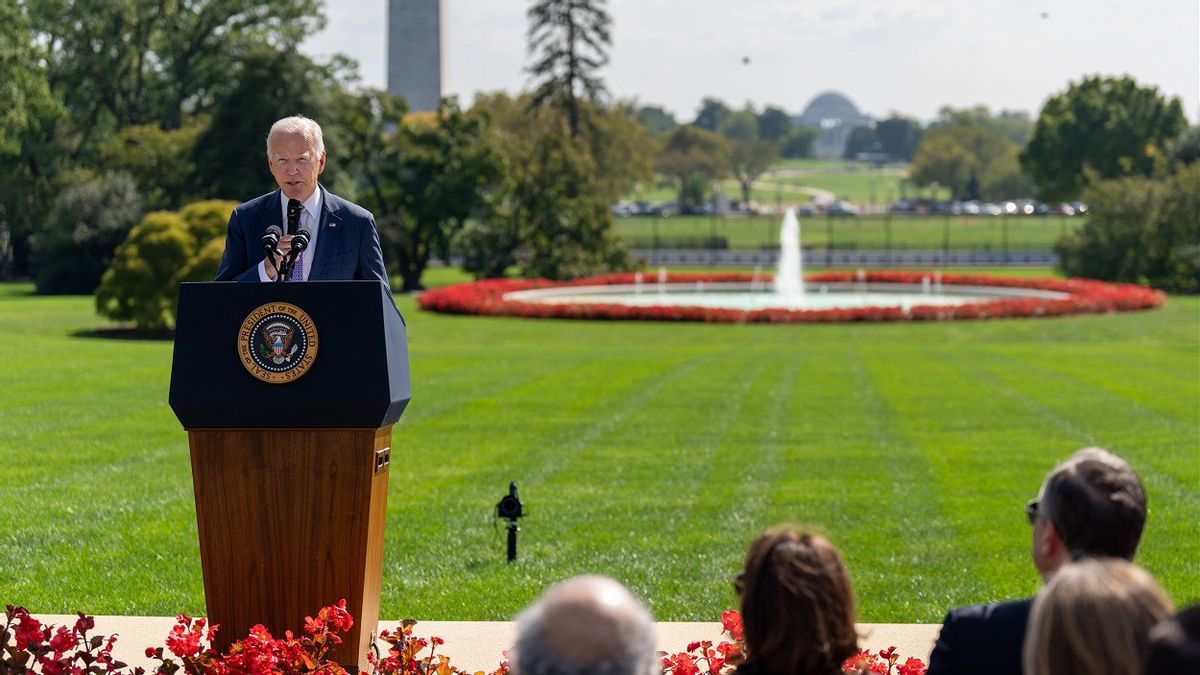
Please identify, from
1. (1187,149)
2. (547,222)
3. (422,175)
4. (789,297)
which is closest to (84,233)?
(422,175)

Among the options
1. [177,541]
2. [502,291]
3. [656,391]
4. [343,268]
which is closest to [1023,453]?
[656,391]

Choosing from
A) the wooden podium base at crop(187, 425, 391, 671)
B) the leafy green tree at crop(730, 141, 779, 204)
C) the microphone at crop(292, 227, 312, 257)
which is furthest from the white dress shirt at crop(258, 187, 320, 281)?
the leafy green tree at crop(730, 141, 779, 204)

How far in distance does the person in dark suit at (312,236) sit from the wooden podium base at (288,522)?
2.11ft

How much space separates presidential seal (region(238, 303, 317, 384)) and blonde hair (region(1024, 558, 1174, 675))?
3.10 m

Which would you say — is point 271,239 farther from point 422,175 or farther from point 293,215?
point 422,175

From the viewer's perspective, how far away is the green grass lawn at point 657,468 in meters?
8.68

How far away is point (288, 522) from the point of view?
5.35m

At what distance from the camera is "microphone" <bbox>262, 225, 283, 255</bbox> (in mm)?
5320

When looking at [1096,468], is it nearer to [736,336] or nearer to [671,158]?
[736,336]

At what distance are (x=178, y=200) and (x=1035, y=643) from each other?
51.6 metres

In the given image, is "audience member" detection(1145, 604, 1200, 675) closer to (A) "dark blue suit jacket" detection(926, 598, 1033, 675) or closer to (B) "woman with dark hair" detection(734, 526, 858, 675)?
(B) "woman with dark hair" detection(734, 526, 858, 675)

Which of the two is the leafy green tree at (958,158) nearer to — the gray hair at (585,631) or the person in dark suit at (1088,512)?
the person in dark suit at (1088,512)

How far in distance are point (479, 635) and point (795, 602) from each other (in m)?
4.09

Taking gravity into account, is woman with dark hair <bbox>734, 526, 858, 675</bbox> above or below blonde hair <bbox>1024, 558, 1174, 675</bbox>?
below
